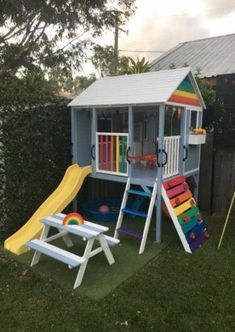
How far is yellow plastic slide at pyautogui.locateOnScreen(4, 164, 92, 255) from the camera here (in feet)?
14.4

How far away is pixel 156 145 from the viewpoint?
5586 mm

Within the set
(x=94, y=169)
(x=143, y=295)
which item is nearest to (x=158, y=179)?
(x=94, y=169)

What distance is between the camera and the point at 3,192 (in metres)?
4.68

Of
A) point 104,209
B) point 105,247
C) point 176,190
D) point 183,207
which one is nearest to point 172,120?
point 176,190

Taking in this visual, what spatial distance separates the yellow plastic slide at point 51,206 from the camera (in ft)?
14.4

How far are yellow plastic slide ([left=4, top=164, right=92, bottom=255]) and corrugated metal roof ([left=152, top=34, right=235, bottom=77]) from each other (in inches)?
397

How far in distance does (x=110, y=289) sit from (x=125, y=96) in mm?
3142

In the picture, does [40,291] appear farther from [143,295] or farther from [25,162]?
[25,162]

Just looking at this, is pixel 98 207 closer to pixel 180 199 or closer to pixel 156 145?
pixel 156 145

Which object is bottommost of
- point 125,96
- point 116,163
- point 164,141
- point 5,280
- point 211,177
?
point 5,280

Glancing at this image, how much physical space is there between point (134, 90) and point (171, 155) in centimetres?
134

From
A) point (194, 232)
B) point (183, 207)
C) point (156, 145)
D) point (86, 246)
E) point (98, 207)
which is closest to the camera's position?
point (86, 246)

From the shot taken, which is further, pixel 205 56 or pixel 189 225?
pixel 205 56

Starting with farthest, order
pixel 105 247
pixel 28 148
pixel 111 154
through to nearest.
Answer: pixel 111 154 → pixel 28 148 → pixel 105 247
